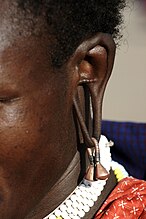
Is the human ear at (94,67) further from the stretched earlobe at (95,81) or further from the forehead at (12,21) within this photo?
the forehead at (12,21)

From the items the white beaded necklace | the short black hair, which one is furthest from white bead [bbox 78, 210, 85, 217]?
the short black hair

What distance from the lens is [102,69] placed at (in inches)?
66.9

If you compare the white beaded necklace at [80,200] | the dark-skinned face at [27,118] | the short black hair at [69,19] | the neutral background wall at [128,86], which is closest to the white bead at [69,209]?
the white beaded necklace at [80,200]

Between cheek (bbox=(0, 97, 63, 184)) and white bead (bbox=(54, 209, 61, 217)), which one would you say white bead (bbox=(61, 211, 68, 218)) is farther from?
cheek (bbox=(0, 97, 63, 184))

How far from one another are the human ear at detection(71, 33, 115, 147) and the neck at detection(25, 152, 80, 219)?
0.33 feet

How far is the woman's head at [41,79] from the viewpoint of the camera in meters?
1.54

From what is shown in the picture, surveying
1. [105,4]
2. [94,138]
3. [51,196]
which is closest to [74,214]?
[51,196]

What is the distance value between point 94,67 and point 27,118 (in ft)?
0.70

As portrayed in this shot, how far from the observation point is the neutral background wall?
445 cm

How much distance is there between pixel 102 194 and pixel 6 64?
0.49m

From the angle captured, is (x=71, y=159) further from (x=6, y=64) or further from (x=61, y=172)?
(x=6, y=64)

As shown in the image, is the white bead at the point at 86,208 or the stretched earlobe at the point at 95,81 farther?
the white bead at the point at 86,208

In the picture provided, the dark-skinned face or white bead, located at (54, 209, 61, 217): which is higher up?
the dark-skinned face

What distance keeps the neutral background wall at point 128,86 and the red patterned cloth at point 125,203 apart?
7.81ft
